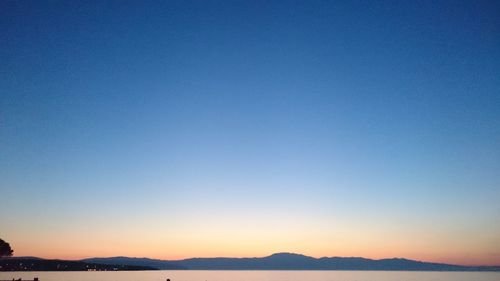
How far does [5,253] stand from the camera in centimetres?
11631
